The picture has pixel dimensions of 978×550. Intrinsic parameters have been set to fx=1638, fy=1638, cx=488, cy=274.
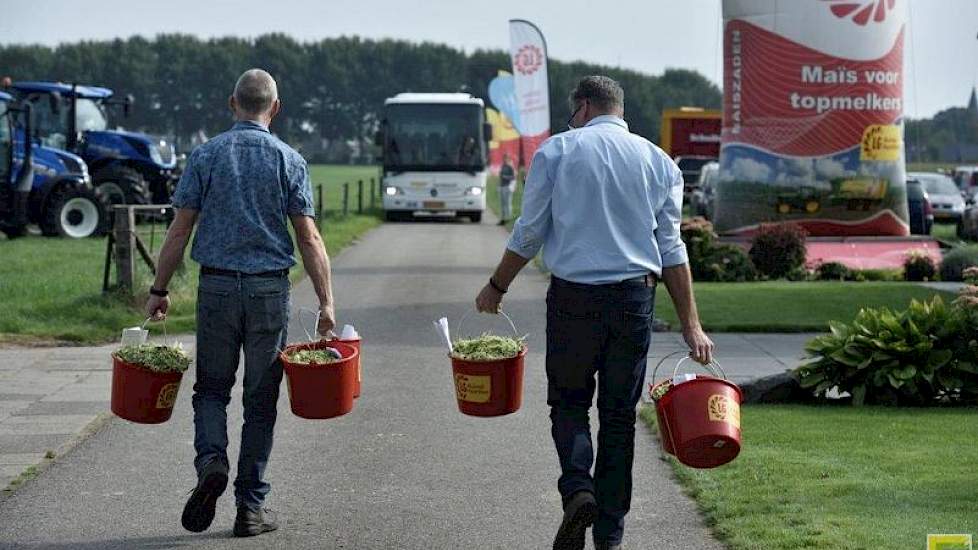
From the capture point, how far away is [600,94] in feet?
21.6

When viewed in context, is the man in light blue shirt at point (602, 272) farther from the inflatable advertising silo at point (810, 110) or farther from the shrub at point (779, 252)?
the inflatable advertising silo at point (810, 110)

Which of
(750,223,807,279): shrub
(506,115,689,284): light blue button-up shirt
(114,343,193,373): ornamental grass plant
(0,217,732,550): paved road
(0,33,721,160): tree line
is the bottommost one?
(0,217,732,550): paved road

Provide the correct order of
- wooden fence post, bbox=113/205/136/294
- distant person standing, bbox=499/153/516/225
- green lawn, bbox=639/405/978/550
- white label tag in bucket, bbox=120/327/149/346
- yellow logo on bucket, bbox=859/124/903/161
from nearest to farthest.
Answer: green lawn, bbox=639/405/978/550 < white label tag in bucket, bbox=120/327/149/346 < wooden fence post, bbox=113/205/136/294 < yellow logo on bucket, bbox=859/124/903/161 < distant person standing, bbox=499/153/516/225

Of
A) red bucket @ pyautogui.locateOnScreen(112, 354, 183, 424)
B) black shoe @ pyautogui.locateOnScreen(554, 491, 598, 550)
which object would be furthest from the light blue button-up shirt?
red bucket @ pyautogui.locateOnScreen(112, 354, 183, 424)

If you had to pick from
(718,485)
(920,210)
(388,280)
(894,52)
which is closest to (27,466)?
(718,485)

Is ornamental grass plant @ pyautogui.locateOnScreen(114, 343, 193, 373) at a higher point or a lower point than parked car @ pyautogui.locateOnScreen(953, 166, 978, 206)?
lower

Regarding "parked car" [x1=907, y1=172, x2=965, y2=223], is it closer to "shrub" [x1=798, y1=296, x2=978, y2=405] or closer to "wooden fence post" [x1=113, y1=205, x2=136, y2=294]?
"wooden fence post" [x1=113, y1=205, x2=136, y2=294]

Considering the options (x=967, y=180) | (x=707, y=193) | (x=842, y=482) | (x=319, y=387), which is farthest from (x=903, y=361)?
(x=967, y=180)

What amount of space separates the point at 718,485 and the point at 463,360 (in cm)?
172

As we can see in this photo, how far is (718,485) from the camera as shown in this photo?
26.0 feet

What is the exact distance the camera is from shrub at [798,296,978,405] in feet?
36.6

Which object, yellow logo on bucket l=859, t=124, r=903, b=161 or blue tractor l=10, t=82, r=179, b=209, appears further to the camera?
blue tractor l=10, t=82, r=179, b=209

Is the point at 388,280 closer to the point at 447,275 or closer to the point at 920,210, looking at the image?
the point at 447,275

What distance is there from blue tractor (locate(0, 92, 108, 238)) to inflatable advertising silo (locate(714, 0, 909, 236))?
42.8ft
